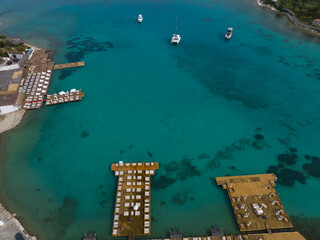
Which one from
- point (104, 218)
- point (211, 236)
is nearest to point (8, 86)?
point (104, 218)

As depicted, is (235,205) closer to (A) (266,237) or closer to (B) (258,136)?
(A) (266,237)

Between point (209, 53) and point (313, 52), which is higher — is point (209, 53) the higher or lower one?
the lower one

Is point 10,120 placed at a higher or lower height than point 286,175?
lower

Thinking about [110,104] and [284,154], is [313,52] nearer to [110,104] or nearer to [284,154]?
[284,154]

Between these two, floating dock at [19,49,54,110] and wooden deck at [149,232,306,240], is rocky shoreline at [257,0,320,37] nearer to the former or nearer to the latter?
wooden deck at [149,232,306,240]

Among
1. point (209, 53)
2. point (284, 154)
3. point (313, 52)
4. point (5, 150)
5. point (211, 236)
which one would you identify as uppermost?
point (313, 52)

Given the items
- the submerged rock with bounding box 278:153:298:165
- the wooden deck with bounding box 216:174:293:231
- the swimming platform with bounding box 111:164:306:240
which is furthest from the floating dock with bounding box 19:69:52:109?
the submerged rock with bounding box 278:153:298:165

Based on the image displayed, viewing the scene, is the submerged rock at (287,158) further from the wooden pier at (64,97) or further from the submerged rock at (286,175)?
the wooden pier at (64,97)

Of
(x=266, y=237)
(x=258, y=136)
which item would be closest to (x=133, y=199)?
(x=266, y=237)
